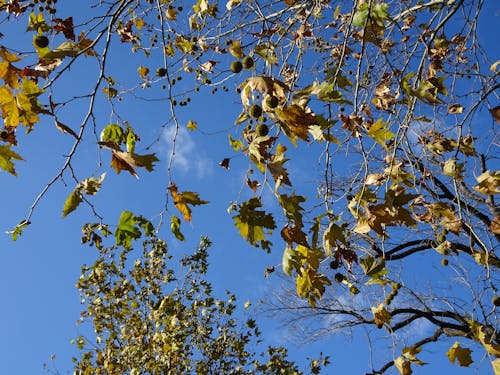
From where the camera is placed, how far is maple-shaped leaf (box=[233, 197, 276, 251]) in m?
2.15

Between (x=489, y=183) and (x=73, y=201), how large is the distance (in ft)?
6.72

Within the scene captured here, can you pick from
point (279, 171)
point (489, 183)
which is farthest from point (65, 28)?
point (489, 183)

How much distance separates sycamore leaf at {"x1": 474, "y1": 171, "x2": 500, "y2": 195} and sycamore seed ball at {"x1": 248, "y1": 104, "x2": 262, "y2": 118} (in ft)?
4.05

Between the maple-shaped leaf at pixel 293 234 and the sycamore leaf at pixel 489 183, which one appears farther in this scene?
the sycamore leaf at pixel 489 183

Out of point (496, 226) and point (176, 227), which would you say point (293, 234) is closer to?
point (176, 227)

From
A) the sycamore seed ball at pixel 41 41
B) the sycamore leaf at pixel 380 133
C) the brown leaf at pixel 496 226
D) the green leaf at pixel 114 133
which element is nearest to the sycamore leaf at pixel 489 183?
the brown leaf at pixel 496 226

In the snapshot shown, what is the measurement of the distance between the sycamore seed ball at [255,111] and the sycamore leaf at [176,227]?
2.39 ft

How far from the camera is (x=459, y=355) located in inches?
125

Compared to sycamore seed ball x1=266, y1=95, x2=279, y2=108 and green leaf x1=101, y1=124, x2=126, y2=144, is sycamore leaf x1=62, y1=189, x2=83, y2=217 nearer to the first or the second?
green leaf x1=101, y1=124, x2=126, y2=144

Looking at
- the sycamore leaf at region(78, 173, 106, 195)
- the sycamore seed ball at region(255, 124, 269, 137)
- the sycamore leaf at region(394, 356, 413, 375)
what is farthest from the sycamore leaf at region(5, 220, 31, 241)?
the sycamore leaf at region(394, 356, 413, 375)

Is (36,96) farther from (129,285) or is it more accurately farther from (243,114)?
(129,285)

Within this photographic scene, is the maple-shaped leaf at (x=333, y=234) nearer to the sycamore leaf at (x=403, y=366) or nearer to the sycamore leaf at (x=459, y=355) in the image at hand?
the sycamore leaf at (x=403, y=366)

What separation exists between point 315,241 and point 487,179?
106cm

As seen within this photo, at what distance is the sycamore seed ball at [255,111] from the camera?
227cm
